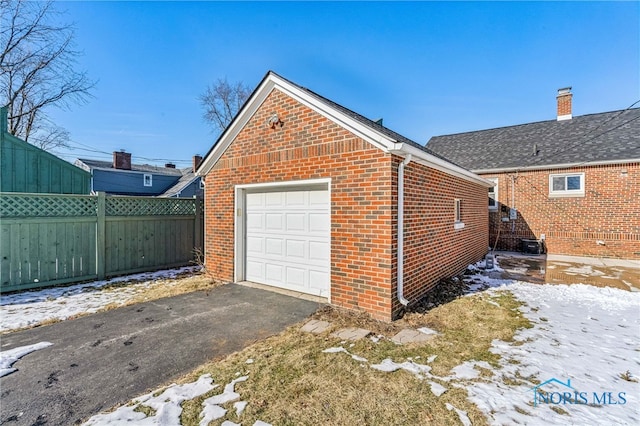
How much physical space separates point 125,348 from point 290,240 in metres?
3.28

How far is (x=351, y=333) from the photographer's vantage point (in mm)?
4074

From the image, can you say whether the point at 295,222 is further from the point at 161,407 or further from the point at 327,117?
the point at 161,407

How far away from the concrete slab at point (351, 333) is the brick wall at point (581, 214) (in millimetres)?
12197

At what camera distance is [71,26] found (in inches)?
455

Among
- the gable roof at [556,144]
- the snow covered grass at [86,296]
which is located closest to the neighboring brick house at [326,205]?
the snow covered grass at [86,296]

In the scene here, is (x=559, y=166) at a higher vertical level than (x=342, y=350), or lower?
higher

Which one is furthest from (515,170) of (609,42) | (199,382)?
(199,382)

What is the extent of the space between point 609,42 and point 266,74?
10.5 metres

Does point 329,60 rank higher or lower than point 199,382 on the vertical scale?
higher

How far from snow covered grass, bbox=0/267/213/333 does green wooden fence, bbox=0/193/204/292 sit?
1.33 feet

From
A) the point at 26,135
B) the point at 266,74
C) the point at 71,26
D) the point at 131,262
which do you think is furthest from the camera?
the point at 26,135

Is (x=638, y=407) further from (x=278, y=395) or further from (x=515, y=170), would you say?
(x=515, y=170)

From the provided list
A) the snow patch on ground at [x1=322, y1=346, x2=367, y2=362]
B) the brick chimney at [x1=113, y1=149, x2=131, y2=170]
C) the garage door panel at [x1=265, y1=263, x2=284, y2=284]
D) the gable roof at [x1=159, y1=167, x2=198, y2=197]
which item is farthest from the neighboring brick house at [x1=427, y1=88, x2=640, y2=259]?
the brick chimney at [x1=113, y1=149, x2=131, y2=170]

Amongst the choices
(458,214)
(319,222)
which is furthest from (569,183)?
(319,222)
